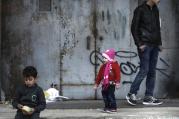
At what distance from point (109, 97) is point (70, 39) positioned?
2.20 metres

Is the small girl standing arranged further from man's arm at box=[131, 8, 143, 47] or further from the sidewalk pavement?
man's arm at box=[131, 8, 143, 47]

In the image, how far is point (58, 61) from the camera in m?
11.2

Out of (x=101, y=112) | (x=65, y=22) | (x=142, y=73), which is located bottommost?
(x=101, y=112)

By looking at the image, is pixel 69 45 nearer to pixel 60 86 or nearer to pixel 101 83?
pixel 60 86

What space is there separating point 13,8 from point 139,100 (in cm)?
296

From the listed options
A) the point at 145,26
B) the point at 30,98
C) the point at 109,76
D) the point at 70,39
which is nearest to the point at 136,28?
the point at 145,26

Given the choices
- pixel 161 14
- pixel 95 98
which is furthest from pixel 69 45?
pixel 161 14

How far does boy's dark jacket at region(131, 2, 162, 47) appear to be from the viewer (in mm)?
9750

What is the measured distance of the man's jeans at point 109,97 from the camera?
9.32 m

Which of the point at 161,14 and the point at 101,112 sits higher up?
the point at 161,14

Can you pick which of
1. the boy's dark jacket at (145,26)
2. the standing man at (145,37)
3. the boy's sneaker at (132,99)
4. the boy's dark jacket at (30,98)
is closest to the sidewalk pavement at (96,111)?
the boy's sneaker at (132,99)

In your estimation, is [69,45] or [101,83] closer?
[101,83]

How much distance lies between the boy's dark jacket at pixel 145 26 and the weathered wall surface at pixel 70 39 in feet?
4.62

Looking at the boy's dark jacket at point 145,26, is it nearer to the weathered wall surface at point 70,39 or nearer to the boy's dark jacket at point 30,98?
the weathered wall surface at point 70,39
